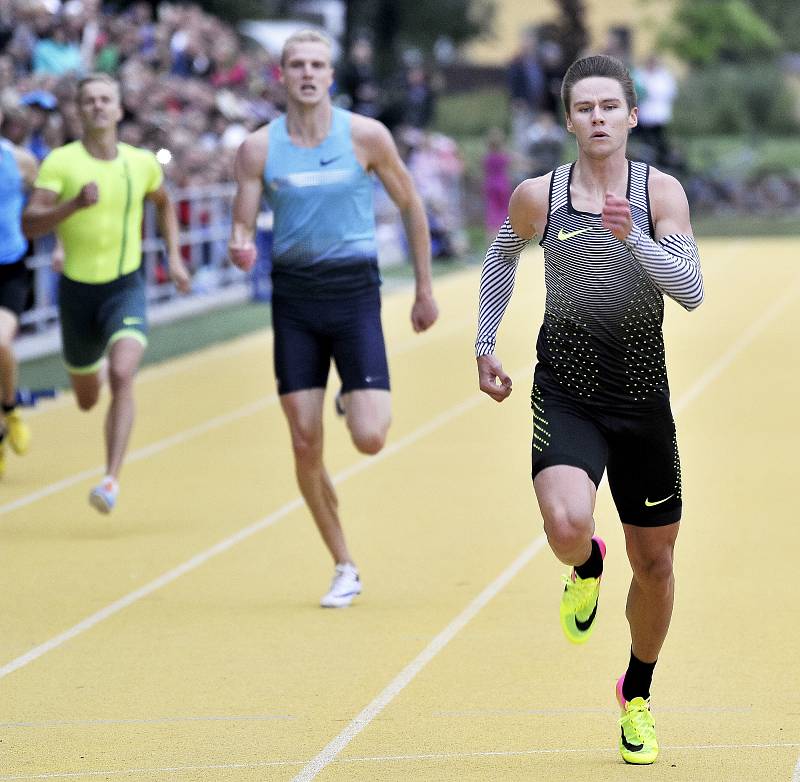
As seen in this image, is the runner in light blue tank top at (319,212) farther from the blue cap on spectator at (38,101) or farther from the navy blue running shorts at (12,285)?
the blue cap on spectator at (38,101)

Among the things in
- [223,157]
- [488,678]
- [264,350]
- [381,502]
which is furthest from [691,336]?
[488,678]

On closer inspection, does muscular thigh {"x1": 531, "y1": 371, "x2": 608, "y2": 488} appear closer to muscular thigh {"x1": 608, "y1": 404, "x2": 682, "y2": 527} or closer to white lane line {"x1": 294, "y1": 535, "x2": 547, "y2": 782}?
muscular thigh {"x1": 608, "y1": 404, "x2": 682, "y2": 527}

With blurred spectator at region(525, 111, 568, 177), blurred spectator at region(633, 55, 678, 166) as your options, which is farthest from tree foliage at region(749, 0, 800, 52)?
blurred spectator at region(525, 111, 568, 177)

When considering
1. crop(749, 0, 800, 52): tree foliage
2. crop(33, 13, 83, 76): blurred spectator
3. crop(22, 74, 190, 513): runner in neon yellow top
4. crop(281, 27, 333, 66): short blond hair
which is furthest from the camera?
crop(749, 0, 800, 52): tree foliage

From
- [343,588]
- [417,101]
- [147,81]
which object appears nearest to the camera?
[343,588]

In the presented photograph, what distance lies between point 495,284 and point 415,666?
1700 millimetres

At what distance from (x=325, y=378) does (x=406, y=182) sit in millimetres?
908

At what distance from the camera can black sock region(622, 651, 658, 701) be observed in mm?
5648

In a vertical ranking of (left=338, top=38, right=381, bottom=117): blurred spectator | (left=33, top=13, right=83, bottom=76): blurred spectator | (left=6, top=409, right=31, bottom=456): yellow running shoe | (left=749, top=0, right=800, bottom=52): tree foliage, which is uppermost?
(left=33, top=13, right=83, bottom=76): blurred spectator

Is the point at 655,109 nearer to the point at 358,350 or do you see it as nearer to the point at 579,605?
the point at 358,350

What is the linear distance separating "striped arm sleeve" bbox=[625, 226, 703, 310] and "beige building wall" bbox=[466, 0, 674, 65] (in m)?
56.3

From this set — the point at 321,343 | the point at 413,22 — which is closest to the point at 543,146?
the point at 413,22

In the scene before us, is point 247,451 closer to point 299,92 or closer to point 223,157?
point 299,92

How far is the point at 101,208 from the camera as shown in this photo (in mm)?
10250
